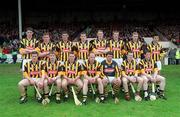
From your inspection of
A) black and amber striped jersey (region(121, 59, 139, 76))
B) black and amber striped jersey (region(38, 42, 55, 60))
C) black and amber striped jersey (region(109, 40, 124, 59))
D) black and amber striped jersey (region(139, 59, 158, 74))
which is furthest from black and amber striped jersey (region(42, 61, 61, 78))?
black and amber striped jersey (region(139, 59, 158, 74))

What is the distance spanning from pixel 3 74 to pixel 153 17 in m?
19.6

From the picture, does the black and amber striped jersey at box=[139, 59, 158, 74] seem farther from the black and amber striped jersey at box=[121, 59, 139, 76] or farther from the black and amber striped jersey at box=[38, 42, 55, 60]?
the black and amber striped jersey at box=[38, 42, 55, 60]

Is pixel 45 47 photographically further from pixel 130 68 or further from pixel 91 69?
pixel 130 68

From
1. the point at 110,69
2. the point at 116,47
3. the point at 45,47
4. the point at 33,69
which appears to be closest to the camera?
the point at 33,69

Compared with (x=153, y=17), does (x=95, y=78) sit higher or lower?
lower

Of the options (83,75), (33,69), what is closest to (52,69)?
(33,69)

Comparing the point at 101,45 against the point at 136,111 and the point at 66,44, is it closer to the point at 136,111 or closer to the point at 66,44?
the point at 66,44

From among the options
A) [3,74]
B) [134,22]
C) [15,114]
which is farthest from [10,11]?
[15,114]

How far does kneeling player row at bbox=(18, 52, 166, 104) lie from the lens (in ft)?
34.1

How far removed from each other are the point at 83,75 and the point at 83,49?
4.17 ft

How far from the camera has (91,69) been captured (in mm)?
10609

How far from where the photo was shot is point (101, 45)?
1154 cm

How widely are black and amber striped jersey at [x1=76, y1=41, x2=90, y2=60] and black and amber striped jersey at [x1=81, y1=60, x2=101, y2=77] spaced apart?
105cm

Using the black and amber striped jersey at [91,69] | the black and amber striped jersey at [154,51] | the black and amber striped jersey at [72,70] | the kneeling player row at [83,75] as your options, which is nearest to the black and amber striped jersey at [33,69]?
the kneeling player row at [83,75]
